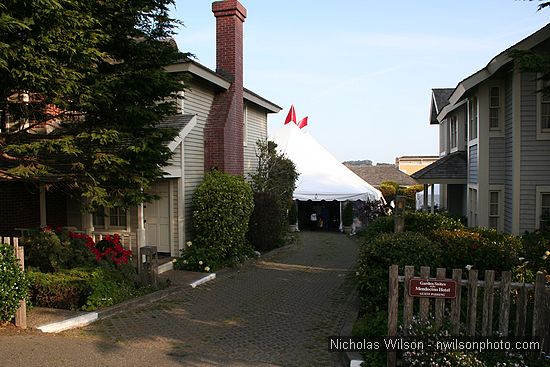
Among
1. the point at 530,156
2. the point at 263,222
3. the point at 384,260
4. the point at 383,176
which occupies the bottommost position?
the point at 263,222

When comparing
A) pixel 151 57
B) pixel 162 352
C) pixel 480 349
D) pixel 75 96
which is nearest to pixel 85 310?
pixel 162 352

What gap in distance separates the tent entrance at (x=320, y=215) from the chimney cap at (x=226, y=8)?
13.4 metres

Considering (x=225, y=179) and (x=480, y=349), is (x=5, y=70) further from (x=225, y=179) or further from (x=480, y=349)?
(x=480, y=349)

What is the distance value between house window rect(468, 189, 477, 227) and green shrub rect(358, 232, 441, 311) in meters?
8.31

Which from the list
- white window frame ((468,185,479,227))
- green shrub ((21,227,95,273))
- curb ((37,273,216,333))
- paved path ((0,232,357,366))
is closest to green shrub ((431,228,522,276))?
paved path ((0,232,357,366))

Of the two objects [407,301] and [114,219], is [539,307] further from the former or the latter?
[114,219]

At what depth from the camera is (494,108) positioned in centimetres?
1442

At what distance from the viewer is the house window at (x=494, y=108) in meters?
14.4

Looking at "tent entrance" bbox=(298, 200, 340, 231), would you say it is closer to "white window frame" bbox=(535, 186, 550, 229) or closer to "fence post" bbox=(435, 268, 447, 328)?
"white window frame" bbox=(535, 186, 550, 229)

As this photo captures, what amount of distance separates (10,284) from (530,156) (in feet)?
40.5

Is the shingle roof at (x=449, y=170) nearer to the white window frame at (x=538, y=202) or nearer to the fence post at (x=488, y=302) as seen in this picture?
the white window frame at (x=538, y=202)

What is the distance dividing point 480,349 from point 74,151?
730 cm

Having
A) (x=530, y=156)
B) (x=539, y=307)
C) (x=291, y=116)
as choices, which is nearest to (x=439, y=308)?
(x=539, y=307)

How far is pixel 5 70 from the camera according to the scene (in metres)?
8.18
